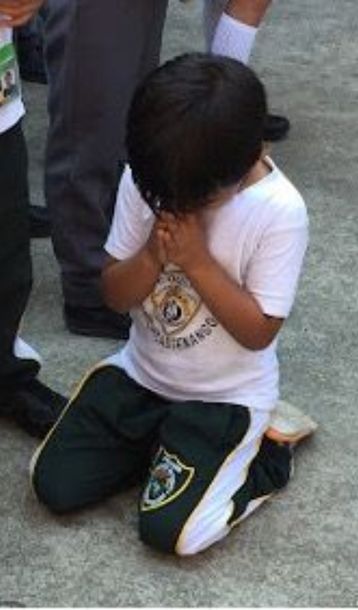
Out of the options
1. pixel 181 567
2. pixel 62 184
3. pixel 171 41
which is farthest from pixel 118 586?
pixel 171 41

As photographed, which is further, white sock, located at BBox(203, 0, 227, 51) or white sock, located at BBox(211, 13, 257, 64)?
white sock, located at BBox(203, 0, 227, 51)

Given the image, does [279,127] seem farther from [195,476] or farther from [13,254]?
[195,476]

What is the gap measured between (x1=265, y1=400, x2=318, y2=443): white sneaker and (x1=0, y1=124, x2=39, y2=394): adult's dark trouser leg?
1.56 ft

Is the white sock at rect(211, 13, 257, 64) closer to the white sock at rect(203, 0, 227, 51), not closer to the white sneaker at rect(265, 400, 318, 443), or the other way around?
the white sock at rect(203, 0, 227, 51)

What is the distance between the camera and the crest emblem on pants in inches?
75.2

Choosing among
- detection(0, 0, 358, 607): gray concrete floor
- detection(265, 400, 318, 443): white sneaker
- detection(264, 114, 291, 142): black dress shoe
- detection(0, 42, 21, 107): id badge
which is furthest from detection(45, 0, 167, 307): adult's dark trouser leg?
detection(264, 114, 291, 142): black dress shoe

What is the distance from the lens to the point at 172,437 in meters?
1.97

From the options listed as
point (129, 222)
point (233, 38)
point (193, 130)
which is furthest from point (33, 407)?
point (233, 38)

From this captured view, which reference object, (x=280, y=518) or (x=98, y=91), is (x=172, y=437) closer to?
(x=280, y=518)

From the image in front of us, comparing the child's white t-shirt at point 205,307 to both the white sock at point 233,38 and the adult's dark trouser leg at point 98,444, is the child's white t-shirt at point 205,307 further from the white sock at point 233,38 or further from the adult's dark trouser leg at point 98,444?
the white sock at point 233,38

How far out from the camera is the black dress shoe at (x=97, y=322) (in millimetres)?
2475

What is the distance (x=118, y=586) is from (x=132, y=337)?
0.45 meters

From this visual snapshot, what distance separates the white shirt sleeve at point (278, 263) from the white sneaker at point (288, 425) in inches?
10.7

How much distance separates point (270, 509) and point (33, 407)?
0.48m
